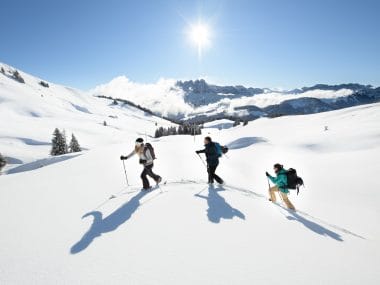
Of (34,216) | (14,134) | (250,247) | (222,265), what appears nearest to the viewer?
(222,265)

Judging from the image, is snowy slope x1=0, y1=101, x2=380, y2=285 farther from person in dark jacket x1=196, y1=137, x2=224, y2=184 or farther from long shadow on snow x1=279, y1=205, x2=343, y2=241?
person in dark jacket x1=196, y1=137, x2=224, y2=184

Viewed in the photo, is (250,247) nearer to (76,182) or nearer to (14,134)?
(76,182)

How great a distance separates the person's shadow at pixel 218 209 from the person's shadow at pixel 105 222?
8.26ft

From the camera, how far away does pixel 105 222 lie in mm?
7598

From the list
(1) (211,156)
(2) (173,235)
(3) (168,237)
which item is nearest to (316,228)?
(2) (173,235)

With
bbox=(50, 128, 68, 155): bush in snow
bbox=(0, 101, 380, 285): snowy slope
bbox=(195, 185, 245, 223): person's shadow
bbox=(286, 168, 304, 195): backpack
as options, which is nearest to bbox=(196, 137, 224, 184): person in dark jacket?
bbox=(0, 101, 380, 285): snowy slope

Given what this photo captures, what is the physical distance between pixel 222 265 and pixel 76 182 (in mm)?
9586

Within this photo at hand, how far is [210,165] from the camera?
1213cm

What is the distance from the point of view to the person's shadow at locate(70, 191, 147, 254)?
249 inches

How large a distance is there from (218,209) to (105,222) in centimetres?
363

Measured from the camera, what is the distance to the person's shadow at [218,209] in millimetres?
7876

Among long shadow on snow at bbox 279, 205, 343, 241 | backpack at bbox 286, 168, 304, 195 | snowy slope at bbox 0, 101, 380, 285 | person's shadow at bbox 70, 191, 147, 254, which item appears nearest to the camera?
snowy slope at bbox 0, 101, 380, 285

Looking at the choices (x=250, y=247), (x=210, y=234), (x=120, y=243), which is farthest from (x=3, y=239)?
(x=250, y=247)

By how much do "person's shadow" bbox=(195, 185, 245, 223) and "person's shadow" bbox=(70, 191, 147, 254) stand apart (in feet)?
8.26
